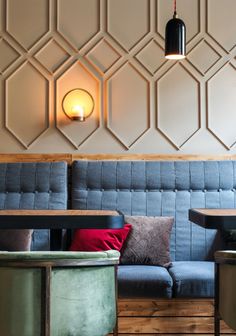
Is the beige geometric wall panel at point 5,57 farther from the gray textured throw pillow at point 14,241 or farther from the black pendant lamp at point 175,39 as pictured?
the black pendant lamp at point 175,39

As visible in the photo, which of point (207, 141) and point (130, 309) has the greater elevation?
point (207, 141)

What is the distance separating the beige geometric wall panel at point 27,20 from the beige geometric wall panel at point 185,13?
84 centimetres

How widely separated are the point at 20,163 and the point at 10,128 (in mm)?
332

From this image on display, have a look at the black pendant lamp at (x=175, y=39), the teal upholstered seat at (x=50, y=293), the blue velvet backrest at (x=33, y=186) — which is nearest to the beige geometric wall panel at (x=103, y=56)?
the blue velvet backrest at (x=33, y=186)

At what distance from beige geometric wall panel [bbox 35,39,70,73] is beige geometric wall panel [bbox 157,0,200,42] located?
2.46 feet

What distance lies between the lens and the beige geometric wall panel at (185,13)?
170 inches

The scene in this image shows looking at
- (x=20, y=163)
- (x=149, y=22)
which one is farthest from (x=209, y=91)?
(x=20, y=163)

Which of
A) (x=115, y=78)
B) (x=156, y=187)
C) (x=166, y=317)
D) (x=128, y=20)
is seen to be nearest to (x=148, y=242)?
(x=156, y=187)

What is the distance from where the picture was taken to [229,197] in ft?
13.1

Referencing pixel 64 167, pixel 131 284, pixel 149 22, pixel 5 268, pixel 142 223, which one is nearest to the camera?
pixel 5 268

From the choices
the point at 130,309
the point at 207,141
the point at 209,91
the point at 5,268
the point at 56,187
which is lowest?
the point at 130,309

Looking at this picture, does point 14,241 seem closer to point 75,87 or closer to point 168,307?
point 168,307

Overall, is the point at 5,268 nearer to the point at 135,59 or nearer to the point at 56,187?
the point at 56,187

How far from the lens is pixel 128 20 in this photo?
4.31 meters
